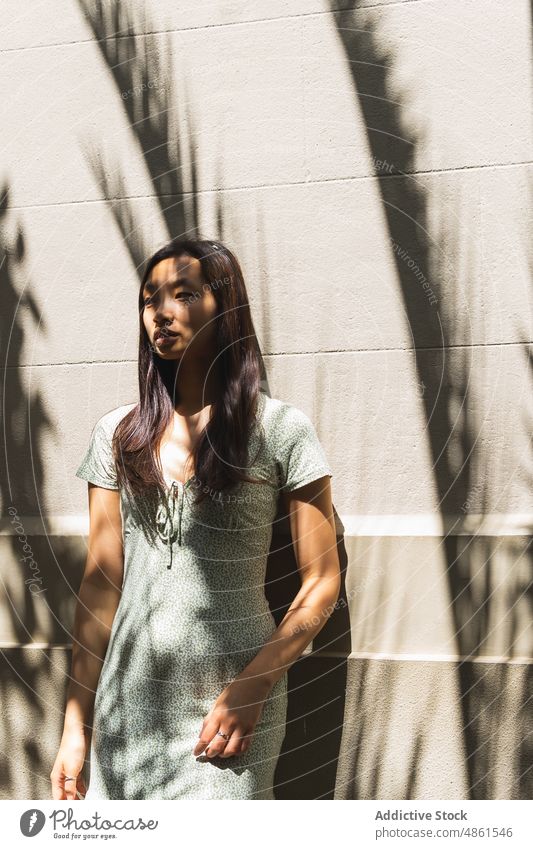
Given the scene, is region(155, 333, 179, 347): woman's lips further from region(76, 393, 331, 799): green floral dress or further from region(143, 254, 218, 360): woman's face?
region(76, 393, 331, 799): green floral dress

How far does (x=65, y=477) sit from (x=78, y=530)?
0.24 m

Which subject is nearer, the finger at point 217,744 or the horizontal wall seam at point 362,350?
the finger at point 217,744

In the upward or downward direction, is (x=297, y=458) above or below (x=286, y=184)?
below

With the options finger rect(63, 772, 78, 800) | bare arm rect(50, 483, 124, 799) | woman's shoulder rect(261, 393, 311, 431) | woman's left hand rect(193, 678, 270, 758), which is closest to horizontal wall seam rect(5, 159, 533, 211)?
woman's shoulder rect(261, 393, 311, 431)

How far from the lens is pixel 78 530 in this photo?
11.5ft

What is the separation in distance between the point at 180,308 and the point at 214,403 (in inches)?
12.9

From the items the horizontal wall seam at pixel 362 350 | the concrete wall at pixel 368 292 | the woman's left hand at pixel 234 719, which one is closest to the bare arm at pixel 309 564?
the woman's left hand at pixel 234 719

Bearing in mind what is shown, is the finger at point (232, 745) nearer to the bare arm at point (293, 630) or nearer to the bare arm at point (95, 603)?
the bare arm at point (293, 630)

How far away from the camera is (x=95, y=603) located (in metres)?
2.88

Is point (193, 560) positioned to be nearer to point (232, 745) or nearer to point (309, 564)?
point (309, 564)

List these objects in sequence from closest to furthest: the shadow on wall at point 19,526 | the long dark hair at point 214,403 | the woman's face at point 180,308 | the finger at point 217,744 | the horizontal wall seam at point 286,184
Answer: the finger at point 217,744 < the long dark hair at point 214,403 < the woman's face at point 180,308 < the horizontal wall seam at point 286,184 < the shadow on wall at point 19,526

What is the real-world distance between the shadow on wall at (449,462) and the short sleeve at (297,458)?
723 mm

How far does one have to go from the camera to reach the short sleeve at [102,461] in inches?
111

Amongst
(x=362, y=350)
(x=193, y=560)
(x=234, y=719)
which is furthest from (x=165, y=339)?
(x=234, y=719)
